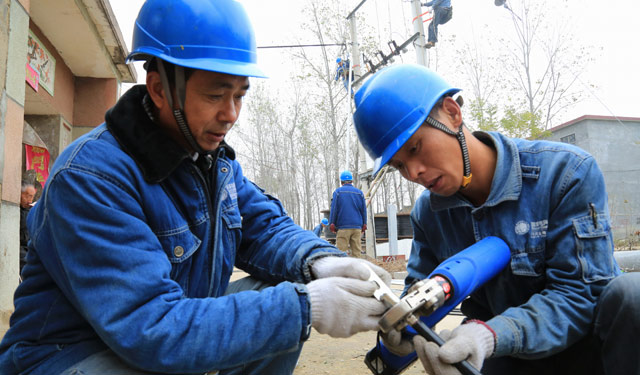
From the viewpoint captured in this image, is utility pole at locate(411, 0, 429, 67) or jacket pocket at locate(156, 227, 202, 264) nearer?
jacket pocket at locate(156, 227, 202, 264)

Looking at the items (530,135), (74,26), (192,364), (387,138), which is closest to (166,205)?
(192,364)

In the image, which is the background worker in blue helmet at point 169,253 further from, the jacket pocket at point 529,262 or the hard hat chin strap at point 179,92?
the jacket pocket at point 529,262

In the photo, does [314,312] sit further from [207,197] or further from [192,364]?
[207,197]

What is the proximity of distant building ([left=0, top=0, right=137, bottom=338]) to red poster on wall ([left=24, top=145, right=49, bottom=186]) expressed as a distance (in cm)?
1

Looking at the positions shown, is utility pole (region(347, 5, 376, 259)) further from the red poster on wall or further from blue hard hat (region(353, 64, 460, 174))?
blue hard hat (region(353, 64, 460, 174))

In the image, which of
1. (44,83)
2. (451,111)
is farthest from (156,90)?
(44,83)

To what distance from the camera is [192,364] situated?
1252 millimetres

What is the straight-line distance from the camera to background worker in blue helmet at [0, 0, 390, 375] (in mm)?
1230

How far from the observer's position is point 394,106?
181 centimetres

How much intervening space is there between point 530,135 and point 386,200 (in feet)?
72.9

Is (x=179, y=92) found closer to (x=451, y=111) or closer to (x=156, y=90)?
(x=156, y=90)

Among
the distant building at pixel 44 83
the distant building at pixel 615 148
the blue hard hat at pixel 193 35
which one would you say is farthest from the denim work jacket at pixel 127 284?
the distant building at pixel 615 148

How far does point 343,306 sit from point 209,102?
33.9 inches

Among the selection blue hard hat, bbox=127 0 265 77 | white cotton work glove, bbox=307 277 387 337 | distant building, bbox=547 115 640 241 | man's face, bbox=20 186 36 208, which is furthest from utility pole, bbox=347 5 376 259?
white cotton work glove, bbox=307 277 387 337
